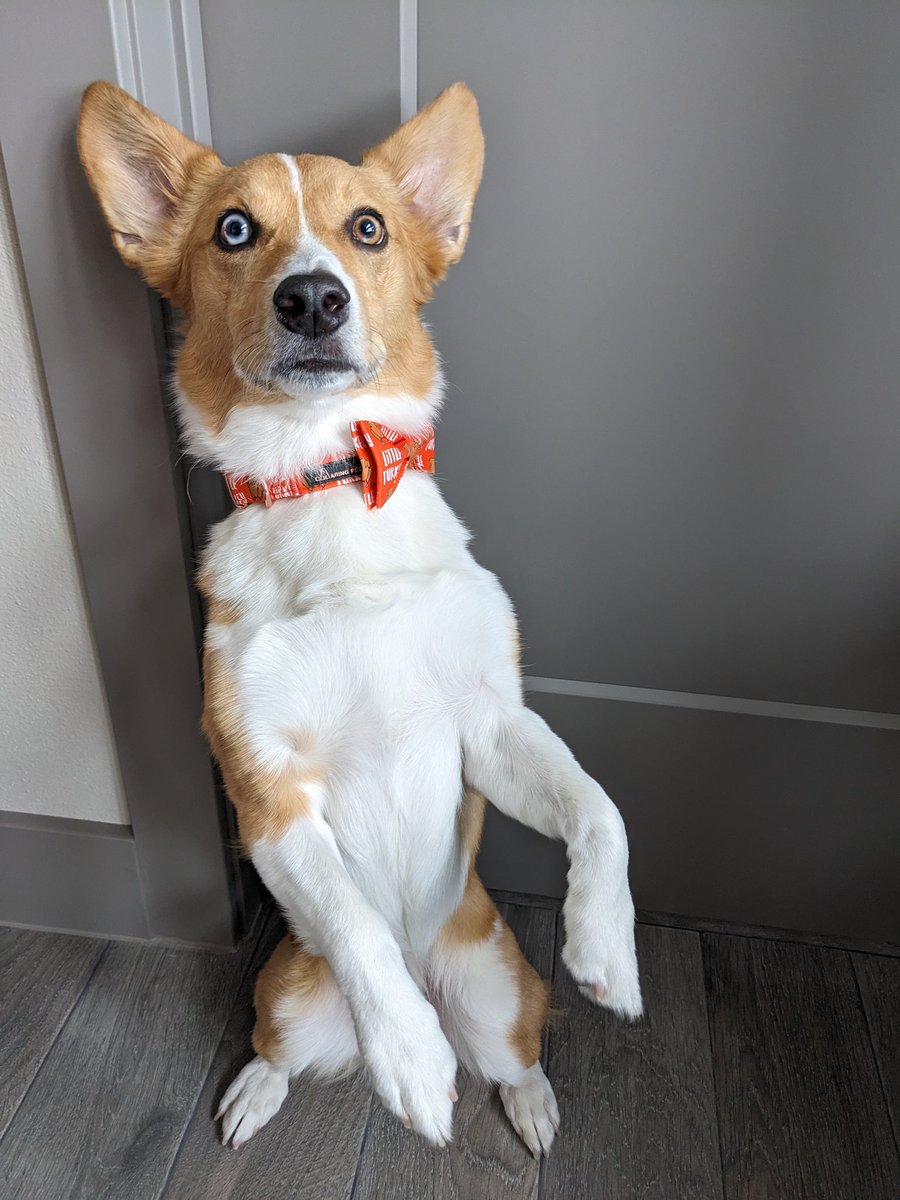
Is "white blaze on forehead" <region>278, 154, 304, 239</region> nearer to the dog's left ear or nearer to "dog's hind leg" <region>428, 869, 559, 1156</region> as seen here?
the dog's left ear

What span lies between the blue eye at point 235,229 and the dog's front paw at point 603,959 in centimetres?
88

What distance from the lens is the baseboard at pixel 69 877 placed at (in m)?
1.55

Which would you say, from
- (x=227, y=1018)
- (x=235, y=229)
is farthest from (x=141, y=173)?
(x=227, y=1018)

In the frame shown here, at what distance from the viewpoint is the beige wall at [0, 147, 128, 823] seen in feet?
4.00

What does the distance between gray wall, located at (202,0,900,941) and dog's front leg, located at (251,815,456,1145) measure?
604 mm

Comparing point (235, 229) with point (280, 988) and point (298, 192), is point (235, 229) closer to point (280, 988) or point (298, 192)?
point (298, 192)

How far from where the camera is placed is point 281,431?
1.09 metres

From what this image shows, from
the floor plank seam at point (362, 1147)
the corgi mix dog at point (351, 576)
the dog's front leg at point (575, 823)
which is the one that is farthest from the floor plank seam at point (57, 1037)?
the dog's front leg at point (575, 823)

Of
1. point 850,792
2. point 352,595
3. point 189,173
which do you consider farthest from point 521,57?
point 850,792

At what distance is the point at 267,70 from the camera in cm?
113

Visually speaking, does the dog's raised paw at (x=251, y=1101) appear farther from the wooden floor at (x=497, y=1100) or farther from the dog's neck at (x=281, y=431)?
the dog's neck at (x=281, y=431)

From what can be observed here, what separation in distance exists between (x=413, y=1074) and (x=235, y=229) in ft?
3.28

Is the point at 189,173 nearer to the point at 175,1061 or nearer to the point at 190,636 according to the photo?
the point at 190,636

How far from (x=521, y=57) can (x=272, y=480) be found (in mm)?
A: 632
